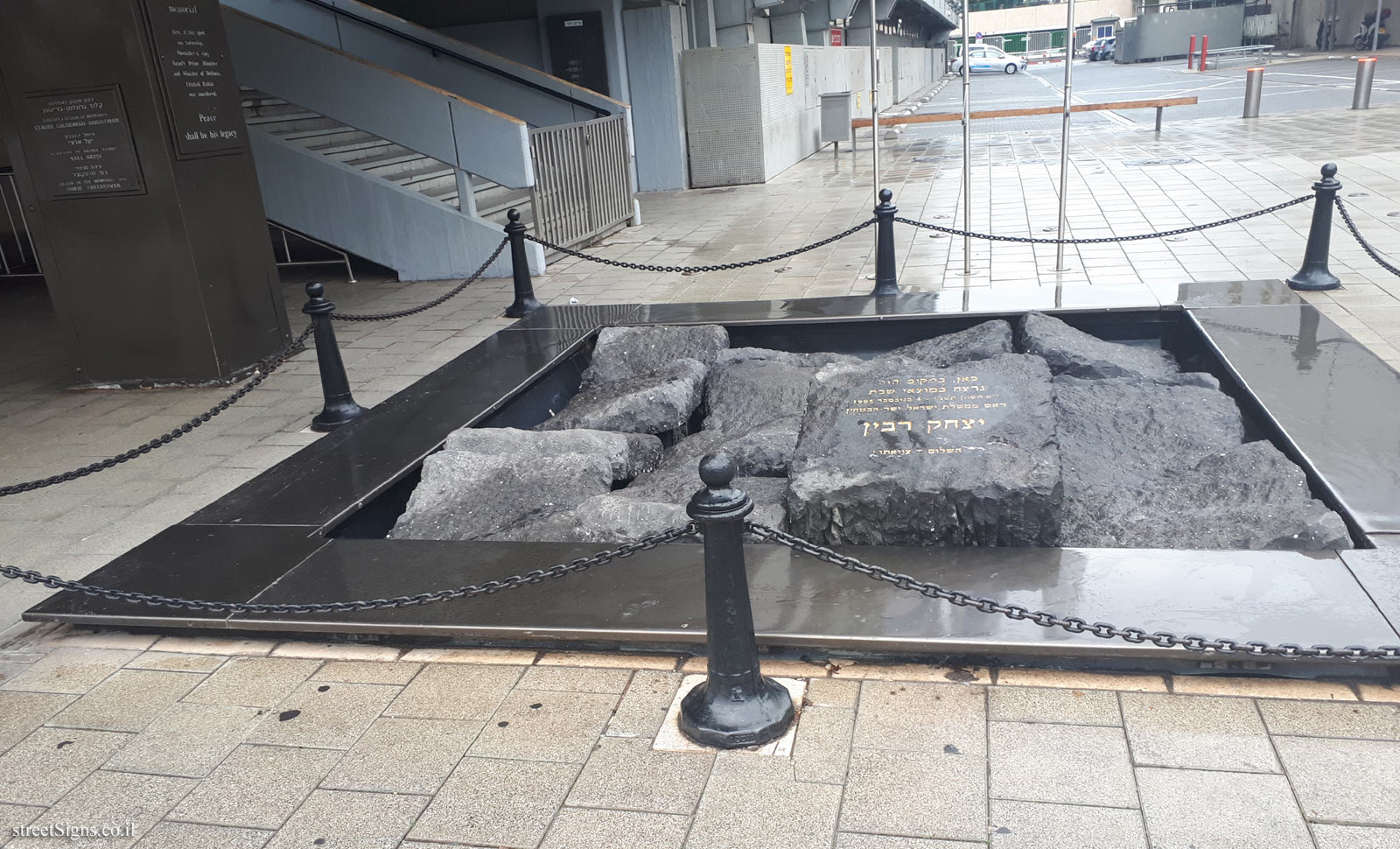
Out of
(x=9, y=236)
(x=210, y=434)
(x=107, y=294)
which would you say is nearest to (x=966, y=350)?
(x=210, y=434)

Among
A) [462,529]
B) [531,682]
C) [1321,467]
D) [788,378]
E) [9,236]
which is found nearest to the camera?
[531,682]

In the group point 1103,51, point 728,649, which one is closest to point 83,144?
point 728,649

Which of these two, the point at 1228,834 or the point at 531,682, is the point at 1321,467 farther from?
the point at 531,682

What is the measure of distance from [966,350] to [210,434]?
466 cm

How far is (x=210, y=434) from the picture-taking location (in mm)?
6141

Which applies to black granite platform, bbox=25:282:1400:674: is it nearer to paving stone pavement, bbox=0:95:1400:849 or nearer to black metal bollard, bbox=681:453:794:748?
paving stone pavement, bbox=0:95:1400:849

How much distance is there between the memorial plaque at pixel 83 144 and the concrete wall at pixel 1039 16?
8286 centimetres

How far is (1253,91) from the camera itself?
60.5 feet

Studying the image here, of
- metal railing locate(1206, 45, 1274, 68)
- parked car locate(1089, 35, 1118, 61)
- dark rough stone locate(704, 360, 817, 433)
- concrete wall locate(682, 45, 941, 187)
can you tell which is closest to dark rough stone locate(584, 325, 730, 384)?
dark rough stone locate(704, 360, 817, 433)

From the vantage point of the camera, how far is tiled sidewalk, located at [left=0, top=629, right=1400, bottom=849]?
251 centimetres

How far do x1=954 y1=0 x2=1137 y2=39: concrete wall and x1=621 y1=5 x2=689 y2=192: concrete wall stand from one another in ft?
240

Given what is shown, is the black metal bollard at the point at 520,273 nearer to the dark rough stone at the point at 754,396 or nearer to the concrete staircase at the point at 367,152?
the concrete staircase at the point at 367,152

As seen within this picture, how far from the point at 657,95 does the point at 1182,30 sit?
139 feet

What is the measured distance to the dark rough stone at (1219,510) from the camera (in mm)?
3674
